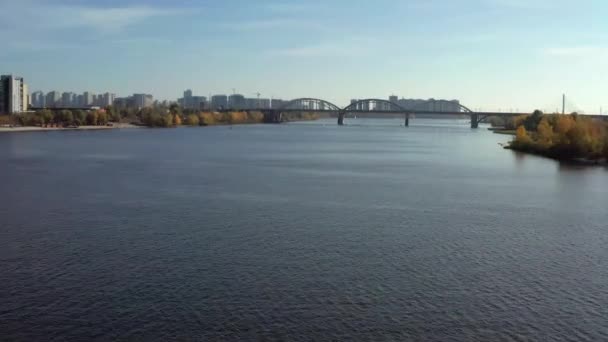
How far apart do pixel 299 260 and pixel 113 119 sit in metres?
64.8

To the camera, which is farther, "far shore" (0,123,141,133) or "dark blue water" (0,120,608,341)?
"far shore" (0,123,141,133)

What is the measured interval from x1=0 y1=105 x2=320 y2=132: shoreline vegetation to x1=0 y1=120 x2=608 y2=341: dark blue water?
4317 centimetres

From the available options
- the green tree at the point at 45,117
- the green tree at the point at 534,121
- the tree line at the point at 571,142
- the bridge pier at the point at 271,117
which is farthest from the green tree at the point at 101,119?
the tree line at the point at 571,142

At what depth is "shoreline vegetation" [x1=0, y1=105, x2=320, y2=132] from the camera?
60.1 meters

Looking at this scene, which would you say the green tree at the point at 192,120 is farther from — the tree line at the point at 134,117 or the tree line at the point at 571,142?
the tree line at the point at 571,142

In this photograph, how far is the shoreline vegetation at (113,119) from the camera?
2367 inches

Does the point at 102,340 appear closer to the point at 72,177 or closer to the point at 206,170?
the point at 72,177

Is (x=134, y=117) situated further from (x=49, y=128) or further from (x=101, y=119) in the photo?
(x=49, y=128)

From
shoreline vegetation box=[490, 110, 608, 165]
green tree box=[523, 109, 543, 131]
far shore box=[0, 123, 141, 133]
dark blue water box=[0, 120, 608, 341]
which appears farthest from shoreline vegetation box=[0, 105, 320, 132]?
dark blue water box=[0, 120, 608, 341]

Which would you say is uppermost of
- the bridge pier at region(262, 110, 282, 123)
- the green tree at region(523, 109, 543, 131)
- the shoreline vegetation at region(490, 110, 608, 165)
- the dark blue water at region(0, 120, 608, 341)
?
the bridge pier at region(262, 110, 282, 123)

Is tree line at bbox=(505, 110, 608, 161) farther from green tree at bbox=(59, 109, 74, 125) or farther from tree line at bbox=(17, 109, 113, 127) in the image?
green tree at bbox=(59, 109, 74, 125)

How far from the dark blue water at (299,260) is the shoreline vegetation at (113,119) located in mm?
43174

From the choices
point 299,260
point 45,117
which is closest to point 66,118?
point 45,117

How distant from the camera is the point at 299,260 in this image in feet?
30.4
